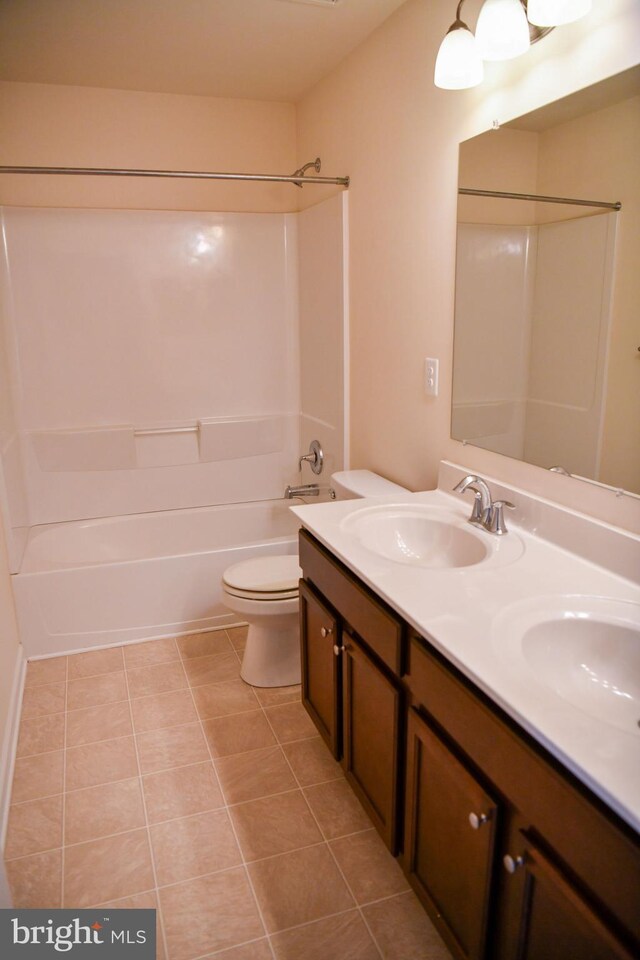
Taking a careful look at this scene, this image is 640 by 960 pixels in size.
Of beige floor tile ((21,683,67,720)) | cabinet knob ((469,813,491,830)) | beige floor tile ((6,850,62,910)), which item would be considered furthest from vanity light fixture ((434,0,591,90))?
beige floor tile ((21,683,67,720))

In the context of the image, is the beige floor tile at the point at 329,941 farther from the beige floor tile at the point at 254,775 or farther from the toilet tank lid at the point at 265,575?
the toilet tank lid at the point at 265,575

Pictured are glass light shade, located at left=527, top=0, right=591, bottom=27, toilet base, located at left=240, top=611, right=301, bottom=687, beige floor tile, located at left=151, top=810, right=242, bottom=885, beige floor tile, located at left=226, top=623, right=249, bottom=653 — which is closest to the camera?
glass light shade, located at left=527, top=0, right=591, bottom=27

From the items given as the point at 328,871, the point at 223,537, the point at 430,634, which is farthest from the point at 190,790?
the point at 223,537

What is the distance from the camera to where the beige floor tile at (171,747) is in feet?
6.99

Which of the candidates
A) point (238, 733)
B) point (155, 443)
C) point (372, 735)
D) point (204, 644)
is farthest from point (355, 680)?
point (155, 443)

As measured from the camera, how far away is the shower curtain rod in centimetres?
142

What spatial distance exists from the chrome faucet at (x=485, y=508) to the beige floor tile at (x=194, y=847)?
3.67 ft

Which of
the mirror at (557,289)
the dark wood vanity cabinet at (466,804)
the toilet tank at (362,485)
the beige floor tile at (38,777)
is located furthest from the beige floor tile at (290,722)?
the mirror at (557,289)

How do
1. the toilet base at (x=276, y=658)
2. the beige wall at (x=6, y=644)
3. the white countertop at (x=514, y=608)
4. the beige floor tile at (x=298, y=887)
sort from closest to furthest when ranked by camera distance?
the white countertop at (x=514, y=608)
the beige floor tile at (x=298, y=887)
the beige wall at (x=6, y=644)
the toilet base at (x=276, y=658)

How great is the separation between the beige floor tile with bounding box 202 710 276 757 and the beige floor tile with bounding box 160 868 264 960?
0.50 metres

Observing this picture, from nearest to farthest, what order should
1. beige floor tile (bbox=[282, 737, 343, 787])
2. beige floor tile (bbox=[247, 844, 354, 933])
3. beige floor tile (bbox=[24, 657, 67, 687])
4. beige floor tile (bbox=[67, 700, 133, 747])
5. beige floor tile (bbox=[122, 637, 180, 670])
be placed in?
beige floor tile (bbox=[247, 844, 354, 933]), beige floor tile (bbox=[282, 737, 343, 787]), beige floor tile (bbox=[67, 700, 133, 747]), beige floor tile (bbox=[24, 657, 67, 687]), beige floor tile (bbox=[122, 637, 180, 670])

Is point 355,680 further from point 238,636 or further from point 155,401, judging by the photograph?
point 155,401

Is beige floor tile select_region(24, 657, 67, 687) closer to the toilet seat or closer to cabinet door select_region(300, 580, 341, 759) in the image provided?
the toilet seat

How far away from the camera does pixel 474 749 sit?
3.74 ft
